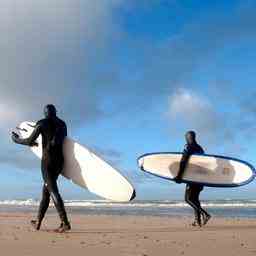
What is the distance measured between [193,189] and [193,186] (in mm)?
87

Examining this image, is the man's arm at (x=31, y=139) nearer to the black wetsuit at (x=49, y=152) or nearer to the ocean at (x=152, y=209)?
the black wetsuit at (x=49, y=152)

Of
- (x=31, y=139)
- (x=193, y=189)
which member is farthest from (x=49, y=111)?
(x=193, y=189)

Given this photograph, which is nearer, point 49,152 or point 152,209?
point 49,152

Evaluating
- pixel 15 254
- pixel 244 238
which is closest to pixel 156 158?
pixel 244 238

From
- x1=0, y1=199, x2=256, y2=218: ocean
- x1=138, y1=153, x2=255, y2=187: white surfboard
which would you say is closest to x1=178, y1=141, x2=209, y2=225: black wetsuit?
x1=138, y1=153, x2=255, y2=187: white surfboard

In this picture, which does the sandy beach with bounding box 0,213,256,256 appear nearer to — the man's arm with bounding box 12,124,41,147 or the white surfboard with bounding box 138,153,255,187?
the man's arm with bounding box 12,124,41,147

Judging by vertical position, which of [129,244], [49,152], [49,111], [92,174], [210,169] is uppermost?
[210,169]

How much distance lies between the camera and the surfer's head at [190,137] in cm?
1026

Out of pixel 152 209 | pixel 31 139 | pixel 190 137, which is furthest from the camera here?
pixel 152 209

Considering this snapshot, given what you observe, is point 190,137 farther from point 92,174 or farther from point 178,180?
point 92,174

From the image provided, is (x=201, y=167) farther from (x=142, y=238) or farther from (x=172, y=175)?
(x=142, y=238)

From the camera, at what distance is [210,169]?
38.1 feet

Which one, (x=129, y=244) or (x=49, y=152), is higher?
(x=49, y=152)

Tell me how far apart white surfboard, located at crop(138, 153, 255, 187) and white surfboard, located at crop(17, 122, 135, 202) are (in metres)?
2.00
